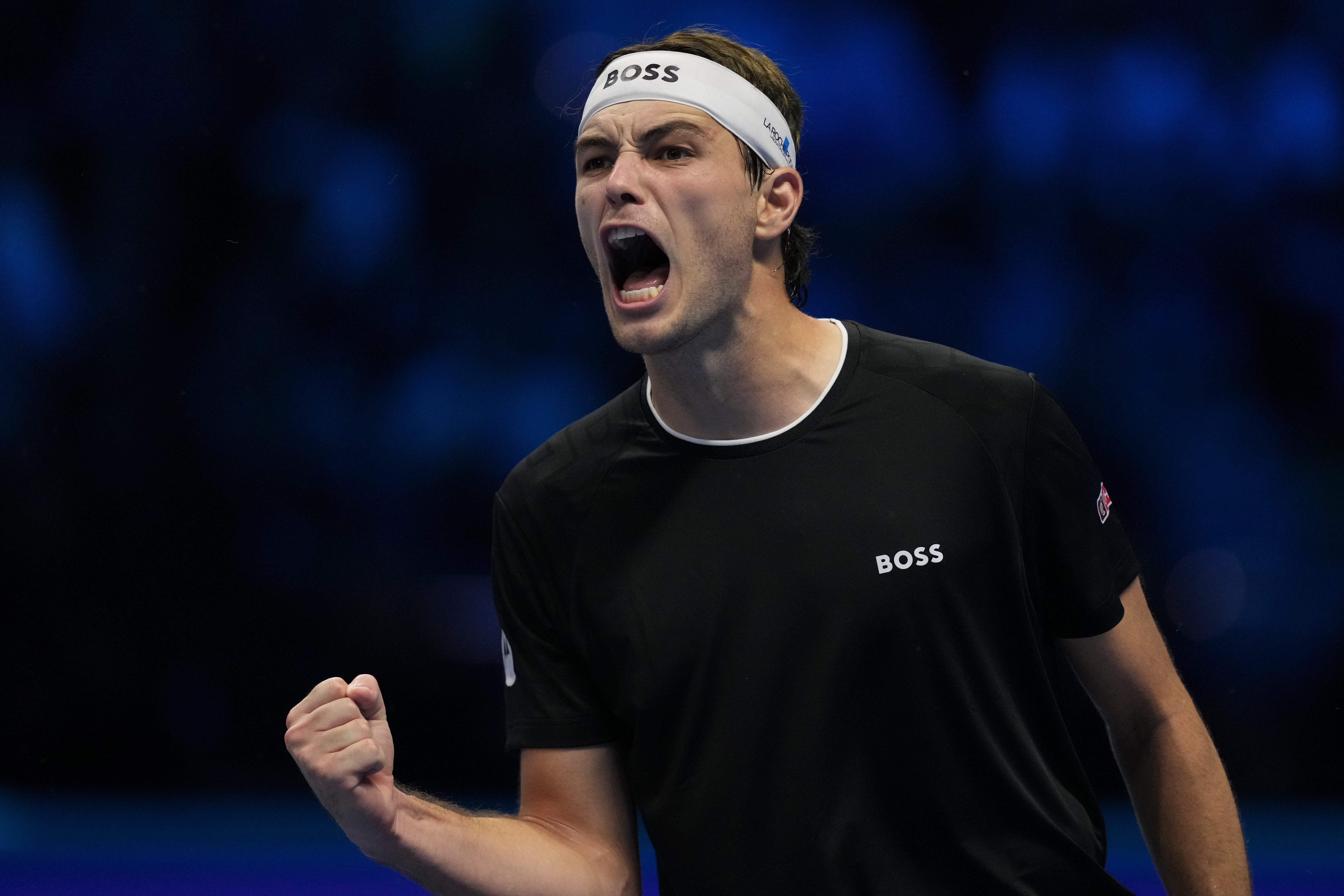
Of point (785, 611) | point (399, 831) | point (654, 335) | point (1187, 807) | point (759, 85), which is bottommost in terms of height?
point (1187, 807)

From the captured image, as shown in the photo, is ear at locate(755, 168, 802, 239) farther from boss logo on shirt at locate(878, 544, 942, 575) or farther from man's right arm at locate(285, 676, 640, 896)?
man's right arm at locate(285, 676, 640, 896)

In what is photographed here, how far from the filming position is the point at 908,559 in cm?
206

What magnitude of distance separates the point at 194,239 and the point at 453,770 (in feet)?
7.56

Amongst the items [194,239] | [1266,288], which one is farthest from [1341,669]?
[194,239]

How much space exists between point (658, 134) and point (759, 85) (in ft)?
0.97

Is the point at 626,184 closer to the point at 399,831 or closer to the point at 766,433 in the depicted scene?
the point at 766,433

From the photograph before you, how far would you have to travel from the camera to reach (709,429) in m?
2.16

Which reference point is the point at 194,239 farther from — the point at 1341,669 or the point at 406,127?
the point at 1341,669

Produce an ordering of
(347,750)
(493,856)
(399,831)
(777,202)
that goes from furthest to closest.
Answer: (777,202) < (493,856) < (399,831) < (347,750)

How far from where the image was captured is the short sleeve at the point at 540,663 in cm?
219

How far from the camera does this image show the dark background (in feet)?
16.3

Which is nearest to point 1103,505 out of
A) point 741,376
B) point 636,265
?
point 741,376

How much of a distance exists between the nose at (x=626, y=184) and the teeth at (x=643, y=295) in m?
0.13

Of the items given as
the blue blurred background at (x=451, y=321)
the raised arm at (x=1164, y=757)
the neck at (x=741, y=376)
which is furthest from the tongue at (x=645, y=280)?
the blue blurred background at (x=451, y=321)
